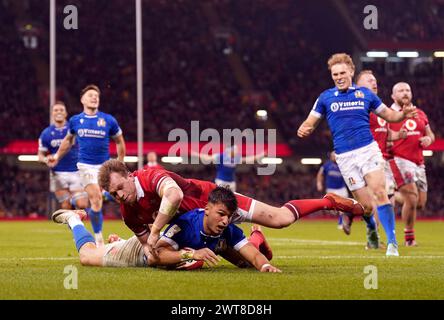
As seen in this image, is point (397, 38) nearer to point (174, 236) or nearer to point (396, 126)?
point (396, 126)

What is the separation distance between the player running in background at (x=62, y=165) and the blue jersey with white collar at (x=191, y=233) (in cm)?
778

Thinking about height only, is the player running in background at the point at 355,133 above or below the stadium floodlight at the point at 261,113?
below

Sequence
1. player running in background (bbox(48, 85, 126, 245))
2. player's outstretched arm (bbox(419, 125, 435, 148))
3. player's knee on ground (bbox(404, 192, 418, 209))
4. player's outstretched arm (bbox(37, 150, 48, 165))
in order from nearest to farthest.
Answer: player's outstretched arm (bbox(419, 125, 435, 148)) → player's knee on ground (bbox(404, 192, 418, 209)) → player running in background (bbox(48, 85, 126, 245)) → player's outstretched arm (bbox(37, 150, 48, 165))

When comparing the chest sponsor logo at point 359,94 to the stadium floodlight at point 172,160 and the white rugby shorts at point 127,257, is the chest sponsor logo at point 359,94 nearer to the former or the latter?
the white rugby shorts at point 127,257

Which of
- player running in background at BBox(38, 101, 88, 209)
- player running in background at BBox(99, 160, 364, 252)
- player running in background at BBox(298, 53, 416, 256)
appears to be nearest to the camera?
player running in background at BBox(99, 160, 364, 252)

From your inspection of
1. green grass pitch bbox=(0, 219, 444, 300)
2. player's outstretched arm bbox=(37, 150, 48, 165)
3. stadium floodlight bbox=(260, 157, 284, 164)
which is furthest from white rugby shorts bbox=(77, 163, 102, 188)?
stadium floodlight bbox=(260, 157, 284, 164)

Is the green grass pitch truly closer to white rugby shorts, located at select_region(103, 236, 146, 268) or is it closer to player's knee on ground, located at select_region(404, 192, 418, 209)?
white rugby shorts, located at select_region(103, 236, 146, 268)

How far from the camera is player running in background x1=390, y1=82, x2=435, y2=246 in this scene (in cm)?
1338

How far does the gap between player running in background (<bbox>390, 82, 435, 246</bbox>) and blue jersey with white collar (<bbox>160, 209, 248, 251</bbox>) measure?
19.4 ft

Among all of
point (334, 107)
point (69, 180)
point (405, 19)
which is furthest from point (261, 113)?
point (334, 107)

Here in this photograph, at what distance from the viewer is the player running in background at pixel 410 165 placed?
1338 centimetres

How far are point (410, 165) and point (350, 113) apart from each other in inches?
134

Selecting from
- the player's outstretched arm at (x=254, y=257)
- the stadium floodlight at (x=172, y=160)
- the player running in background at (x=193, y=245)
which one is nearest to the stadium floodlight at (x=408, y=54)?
the stadium floodlight at (x=172, y=160)

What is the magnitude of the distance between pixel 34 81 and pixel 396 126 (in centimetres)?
2761
